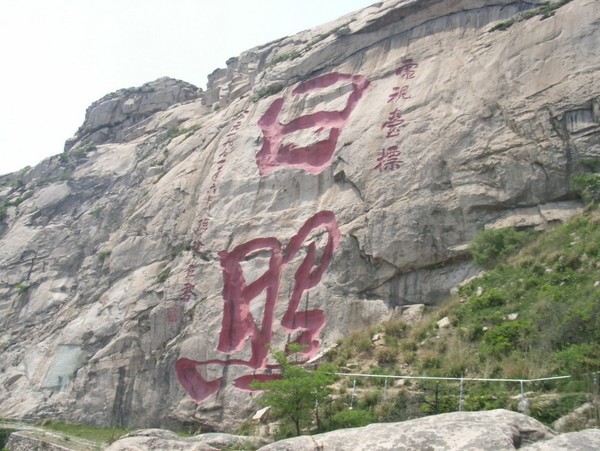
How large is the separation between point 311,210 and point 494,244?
428cm

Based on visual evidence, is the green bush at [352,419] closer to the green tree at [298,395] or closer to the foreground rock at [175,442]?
the green tree at [298,395]

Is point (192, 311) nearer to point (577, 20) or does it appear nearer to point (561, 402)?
point (561, 402)

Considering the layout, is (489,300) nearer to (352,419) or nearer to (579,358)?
(579,358)

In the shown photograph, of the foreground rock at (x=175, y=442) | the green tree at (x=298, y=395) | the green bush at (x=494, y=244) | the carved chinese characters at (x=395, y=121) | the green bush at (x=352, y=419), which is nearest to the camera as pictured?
the foreground rock at (x=175, y=442)

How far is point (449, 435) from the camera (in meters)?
4.79

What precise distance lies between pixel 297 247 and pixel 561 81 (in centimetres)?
610

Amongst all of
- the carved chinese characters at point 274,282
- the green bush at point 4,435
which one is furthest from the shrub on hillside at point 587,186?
the green bush at point 4,435

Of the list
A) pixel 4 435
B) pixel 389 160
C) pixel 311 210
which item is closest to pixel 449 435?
pixel 389 160

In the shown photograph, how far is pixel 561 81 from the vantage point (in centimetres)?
1256

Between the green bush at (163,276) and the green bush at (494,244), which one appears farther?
the green bush at (163,276)


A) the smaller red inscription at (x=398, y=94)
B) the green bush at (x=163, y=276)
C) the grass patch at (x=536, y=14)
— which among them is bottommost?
the green bush at (x=163, y=276)

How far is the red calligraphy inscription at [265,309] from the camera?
1254 centimetres

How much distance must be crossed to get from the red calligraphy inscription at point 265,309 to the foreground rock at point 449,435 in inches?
271

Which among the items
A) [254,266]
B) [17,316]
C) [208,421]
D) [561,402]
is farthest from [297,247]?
[17,316]
